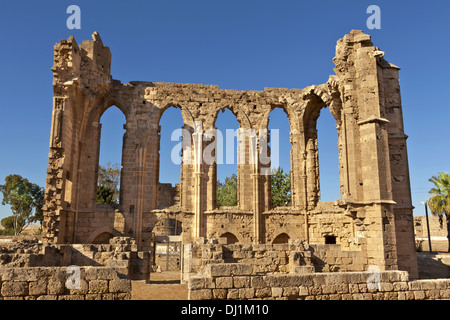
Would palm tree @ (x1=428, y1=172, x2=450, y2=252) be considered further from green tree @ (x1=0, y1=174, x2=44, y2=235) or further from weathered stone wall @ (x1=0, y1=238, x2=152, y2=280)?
green tree @ (x1=0, y1=174, x2=44, y2=235)

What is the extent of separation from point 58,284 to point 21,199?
35566mm

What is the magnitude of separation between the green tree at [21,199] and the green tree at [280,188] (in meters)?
22.7

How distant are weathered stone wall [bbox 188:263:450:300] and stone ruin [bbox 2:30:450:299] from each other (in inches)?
164

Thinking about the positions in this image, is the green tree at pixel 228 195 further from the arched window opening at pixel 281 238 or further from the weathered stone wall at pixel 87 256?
the weathered stone wall at pixel 87 256

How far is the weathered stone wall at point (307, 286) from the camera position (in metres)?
6.05

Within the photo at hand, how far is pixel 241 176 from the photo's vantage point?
19.3 metres

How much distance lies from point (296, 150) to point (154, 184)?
769cm

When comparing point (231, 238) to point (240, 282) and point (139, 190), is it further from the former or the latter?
point (240, 282)

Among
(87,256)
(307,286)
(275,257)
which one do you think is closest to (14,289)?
(307,286)

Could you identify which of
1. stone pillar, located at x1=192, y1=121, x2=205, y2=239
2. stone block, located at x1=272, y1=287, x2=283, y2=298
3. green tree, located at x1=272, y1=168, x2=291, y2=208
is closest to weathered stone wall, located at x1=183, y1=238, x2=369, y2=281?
stone block, located at x1=272, y1=287, x2=283, y2=298

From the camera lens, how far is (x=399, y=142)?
13109mm

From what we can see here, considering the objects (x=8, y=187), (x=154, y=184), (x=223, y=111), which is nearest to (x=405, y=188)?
(x=223, y=111)

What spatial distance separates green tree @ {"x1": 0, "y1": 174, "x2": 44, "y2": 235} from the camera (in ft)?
119
